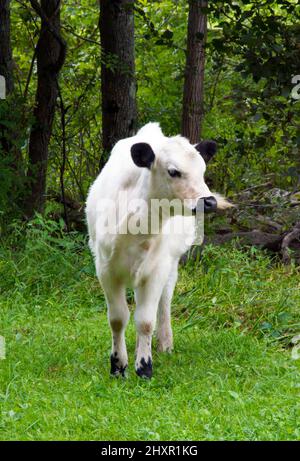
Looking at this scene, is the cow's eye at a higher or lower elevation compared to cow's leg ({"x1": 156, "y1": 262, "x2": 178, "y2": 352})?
higher

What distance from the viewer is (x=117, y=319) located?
6.62 metres

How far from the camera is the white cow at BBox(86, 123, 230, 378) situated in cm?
603

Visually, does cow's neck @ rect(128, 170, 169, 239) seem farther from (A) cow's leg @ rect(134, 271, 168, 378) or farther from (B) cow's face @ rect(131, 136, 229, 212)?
(A) cow's leg @ rect(134, 271, 168, 378)

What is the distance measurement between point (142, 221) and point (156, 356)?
4.93ft

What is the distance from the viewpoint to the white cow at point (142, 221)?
6031 mm

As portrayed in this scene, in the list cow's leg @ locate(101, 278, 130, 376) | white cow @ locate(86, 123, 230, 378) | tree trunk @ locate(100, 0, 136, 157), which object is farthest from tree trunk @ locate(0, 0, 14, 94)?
cow's leg @ locate(101, 278, 130, 376)

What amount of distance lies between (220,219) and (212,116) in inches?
82.8

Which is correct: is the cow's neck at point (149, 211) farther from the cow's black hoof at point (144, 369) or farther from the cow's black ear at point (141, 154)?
the cow's black hoof at point (144, 369)

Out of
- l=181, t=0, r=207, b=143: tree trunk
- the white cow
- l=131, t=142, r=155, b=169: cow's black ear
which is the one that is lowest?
the white cow

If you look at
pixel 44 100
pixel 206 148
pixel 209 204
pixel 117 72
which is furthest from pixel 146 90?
pixel 209 204

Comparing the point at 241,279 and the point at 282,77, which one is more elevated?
the point at 282,77

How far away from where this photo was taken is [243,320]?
8250 mm

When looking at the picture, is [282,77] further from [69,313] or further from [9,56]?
[9,56]

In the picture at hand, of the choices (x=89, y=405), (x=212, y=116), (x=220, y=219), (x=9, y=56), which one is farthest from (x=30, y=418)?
(x=212, y=116)
